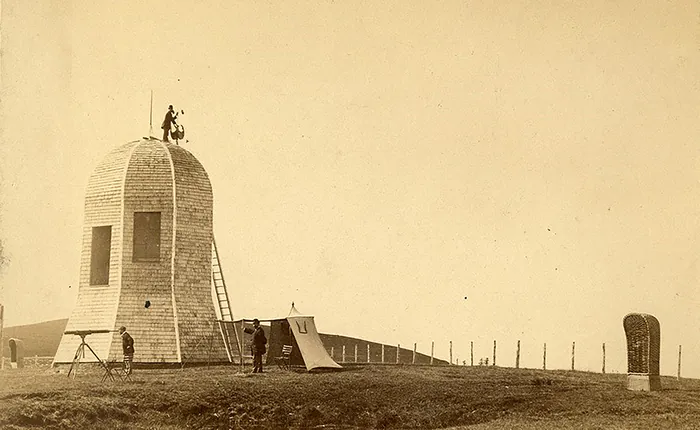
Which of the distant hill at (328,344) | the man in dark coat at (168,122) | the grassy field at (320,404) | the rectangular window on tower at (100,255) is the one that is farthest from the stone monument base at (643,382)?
the distant hill at (328,344)

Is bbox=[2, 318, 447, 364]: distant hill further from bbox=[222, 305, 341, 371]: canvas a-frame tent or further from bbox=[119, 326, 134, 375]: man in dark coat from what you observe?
bbox=[119, 326, 134, 375]: man in dark coat

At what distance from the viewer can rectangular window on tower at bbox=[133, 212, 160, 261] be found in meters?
35.7

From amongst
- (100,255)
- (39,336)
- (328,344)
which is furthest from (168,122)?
(39,336)

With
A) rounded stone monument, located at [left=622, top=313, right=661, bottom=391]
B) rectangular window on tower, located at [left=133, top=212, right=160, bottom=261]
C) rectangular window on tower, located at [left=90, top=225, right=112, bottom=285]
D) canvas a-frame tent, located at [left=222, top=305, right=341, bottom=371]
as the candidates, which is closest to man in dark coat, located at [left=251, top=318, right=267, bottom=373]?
canvas a-frame tent, located at [left=222, top=305, right=341, bottom=371]

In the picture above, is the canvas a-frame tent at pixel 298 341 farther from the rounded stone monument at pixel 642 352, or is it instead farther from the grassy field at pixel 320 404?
the rounded stone monument at pixel 642 352

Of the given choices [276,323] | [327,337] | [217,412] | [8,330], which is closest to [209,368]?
[276,323]

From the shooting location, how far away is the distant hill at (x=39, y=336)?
179ft

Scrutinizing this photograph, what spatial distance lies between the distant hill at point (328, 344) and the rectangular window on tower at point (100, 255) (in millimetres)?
19521

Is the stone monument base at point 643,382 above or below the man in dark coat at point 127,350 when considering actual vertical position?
below

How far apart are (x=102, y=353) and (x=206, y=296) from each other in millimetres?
4337

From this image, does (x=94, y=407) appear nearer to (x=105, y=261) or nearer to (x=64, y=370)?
(x=64, y=370)

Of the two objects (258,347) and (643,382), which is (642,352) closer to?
(643,382)

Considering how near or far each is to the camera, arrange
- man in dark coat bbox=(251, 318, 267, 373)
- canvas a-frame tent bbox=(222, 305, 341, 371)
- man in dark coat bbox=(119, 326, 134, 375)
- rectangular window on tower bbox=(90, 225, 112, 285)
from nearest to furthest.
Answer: man in dark coat bbox=(119, 326, 134, 375) → man in dark coat bbox=(251, 318, 267, 373) → canvas a-frame tent bbox=(222, 305, 341, 371) → rectangular window on tower bbox=(90, 225, 112, 285)

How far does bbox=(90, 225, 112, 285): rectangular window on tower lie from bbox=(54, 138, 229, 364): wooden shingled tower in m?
0.04
